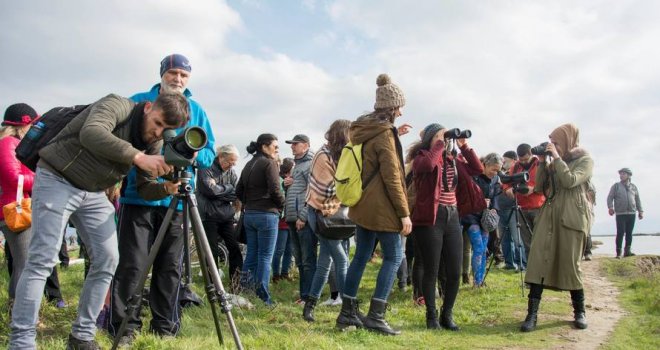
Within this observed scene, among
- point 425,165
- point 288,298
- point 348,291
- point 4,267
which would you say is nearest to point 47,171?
point 348,291

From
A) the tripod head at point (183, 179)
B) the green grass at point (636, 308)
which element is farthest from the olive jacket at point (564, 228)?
the tripod head at point (183, 179)

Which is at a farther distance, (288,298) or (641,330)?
(288,298)

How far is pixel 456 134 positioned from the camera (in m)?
5.25

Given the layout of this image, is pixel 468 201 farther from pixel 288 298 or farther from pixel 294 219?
pixel 288 298

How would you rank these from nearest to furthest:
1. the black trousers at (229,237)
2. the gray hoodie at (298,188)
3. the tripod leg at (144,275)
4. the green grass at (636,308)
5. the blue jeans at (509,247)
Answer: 1. the tripod leg at (144,275)
2. the green grass at (636,308)
3. the gray hoodie at (298,188)
4. the black trousers at (229,237)
5. the blue jeans at (509,247)

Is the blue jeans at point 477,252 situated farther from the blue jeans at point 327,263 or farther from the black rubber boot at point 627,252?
the black rubber boot at point 627,252

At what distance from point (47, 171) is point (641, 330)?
235 inches

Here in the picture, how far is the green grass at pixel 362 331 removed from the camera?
3948 mm

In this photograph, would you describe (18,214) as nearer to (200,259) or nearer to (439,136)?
(200,259)

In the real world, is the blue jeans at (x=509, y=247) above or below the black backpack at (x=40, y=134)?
below

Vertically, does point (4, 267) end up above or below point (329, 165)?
below

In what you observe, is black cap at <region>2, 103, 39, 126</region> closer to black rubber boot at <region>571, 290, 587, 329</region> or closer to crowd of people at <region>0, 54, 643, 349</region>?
crowd of people at <region>0, 54, 643, 349</region>

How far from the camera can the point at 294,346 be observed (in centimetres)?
384

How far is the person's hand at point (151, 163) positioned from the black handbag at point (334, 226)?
2517 mm
